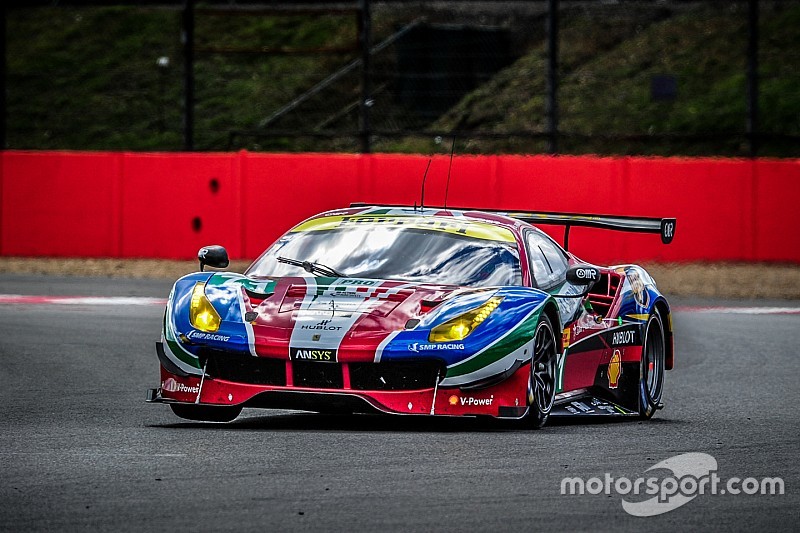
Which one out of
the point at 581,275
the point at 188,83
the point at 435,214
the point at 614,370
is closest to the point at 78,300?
the point at 188,83

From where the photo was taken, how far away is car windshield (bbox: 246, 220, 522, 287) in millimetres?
8852

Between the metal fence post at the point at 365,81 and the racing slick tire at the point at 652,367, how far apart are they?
15022 mm

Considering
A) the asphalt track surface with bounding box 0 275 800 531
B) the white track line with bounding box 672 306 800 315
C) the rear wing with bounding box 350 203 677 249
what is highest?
the rear wing with bounding box 350 203 677 249

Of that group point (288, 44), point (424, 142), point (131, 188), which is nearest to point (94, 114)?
point (288, 44)

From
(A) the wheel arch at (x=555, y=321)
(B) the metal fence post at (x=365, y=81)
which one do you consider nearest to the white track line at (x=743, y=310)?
(B) the metal fence post at (x=365, y=81)

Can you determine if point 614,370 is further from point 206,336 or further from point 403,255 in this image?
point 206,336

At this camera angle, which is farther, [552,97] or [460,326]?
[552,97]

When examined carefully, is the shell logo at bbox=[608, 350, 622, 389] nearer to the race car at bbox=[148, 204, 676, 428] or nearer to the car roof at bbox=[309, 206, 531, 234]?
the race car at bbox=[148, 204, 676, 428]

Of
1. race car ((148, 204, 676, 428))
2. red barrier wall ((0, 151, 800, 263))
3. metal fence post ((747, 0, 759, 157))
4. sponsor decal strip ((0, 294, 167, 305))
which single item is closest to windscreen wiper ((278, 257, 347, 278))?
race car ((148, 204, 676, 428))

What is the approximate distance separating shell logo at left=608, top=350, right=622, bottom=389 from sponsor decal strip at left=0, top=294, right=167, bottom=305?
842cm

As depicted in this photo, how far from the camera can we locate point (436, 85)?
32438mm

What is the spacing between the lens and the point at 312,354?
7977 millimetres

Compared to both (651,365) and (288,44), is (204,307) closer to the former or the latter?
(651,365)

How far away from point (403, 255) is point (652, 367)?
2042mm
